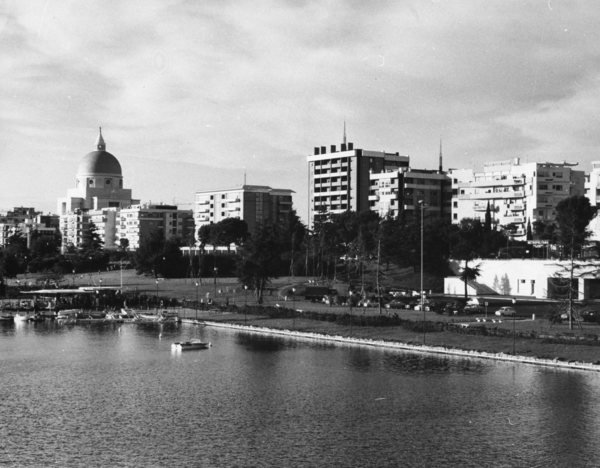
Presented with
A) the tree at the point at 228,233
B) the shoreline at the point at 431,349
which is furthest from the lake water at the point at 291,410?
the tree at the point at 228,233

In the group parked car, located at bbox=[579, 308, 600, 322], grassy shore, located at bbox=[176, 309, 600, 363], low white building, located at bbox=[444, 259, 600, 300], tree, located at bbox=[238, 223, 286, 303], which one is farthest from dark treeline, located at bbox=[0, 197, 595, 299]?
grassy shore, located at bbox=[176, 309, 600, 363]

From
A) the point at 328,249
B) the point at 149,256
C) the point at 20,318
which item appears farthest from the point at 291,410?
the point at 149,256

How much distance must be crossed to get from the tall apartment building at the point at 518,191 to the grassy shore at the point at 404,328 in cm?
4602

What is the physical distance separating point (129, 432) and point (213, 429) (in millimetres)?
4184

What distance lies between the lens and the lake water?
42312 mm

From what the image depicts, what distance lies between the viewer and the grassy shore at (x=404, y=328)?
68.1 meters

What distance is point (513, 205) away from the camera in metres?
164

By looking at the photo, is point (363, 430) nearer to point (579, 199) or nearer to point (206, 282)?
point (579, 199)

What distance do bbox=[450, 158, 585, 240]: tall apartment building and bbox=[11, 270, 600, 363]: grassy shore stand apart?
4602cm

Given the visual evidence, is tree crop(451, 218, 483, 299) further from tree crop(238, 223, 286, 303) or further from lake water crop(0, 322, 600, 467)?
lake water crop(0, 322, 600, 467)

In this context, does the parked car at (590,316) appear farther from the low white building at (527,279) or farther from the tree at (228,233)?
the tree at (228,233)

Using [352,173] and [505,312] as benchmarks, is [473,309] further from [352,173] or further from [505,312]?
[352,173]

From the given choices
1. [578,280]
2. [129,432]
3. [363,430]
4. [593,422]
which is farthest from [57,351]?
[578,280]

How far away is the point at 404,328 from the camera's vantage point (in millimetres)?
82125
